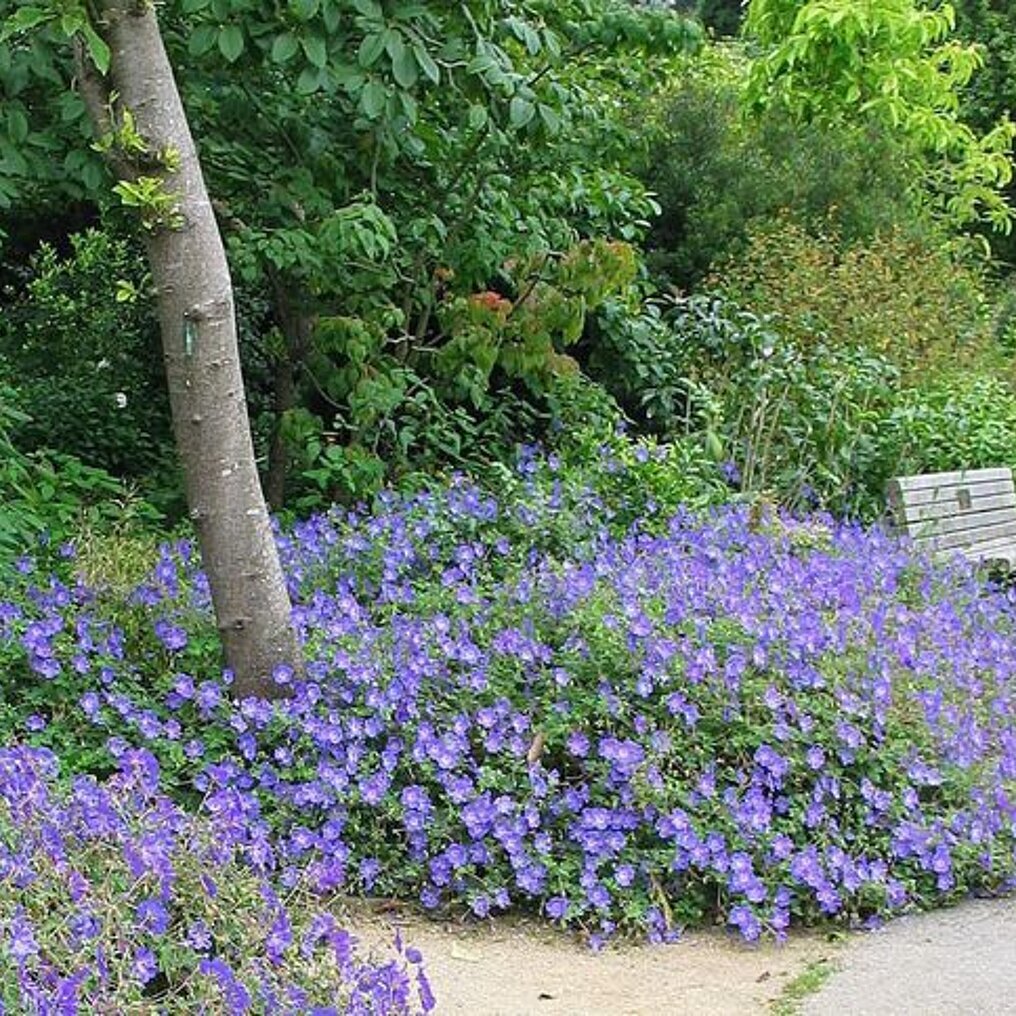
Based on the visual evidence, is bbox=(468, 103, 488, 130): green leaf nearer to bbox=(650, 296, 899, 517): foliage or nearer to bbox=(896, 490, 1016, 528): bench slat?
bbox=(650, 296, 899, 517): foliage

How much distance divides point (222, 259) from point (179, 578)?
4.52 feet

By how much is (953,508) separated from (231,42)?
3798 mm

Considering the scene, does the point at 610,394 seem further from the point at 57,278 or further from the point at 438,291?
the point at 57,278

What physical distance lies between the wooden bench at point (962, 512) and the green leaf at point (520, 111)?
7.42ft

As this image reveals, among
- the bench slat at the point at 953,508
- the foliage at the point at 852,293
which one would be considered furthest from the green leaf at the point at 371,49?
the foliage at the point at 852,293

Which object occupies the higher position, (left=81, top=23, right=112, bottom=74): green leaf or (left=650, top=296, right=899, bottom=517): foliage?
(left=81, top=23, right=112, bottom=74): green leaf

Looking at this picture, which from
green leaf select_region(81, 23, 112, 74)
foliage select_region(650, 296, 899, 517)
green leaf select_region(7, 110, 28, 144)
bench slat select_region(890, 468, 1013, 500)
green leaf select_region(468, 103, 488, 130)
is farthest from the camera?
foliage select_region(650, 296, 899, 517)

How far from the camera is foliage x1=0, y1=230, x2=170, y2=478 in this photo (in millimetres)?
7438

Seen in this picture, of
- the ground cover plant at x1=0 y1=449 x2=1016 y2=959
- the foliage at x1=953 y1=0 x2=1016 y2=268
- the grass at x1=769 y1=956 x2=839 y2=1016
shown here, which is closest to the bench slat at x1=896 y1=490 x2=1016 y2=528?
the ground cover plant at x1=0 y1=449 x2=1016 y2=959

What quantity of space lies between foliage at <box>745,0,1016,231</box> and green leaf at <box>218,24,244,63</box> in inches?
245

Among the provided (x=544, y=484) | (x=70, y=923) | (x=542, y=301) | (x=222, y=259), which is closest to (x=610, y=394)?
(x=542, y=301)

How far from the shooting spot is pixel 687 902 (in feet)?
11.7

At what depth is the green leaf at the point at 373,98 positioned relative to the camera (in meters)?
4.82

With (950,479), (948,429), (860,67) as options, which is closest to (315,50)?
(950,479)
